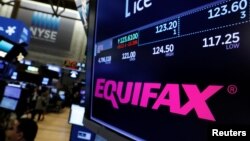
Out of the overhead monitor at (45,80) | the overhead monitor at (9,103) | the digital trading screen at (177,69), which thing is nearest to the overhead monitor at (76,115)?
the digital trading screen at (177,69)

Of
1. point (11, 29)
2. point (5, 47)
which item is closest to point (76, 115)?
point (5, 47)

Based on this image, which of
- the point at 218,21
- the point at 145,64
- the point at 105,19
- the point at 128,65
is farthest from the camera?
the point at 105,19

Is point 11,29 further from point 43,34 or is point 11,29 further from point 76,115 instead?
point 43,34

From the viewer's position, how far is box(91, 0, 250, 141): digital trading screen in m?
0.85

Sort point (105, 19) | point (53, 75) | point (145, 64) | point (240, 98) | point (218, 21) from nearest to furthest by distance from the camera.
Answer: point (240, 98), point (218, 21), point (145, 64), point (105, 19), point (53, 75)

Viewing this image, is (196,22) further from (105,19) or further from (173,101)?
(105,19)

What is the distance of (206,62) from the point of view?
A: 0.96 m

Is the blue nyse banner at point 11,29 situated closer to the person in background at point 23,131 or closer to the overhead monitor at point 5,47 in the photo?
the overhead monitor at point 5,47

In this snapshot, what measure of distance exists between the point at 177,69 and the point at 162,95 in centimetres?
12

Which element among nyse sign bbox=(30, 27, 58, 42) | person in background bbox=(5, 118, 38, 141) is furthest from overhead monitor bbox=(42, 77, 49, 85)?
person in background bbox=(5, 118, 38, 141)

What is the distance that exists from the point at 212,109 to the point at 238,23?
0.25m

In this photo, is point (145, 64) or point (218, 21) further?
point (145, 64)

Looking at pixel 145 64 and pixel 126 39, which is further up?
pixel 126 39

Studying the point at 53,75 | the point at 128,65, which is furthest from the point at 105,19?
the point at 53,75
